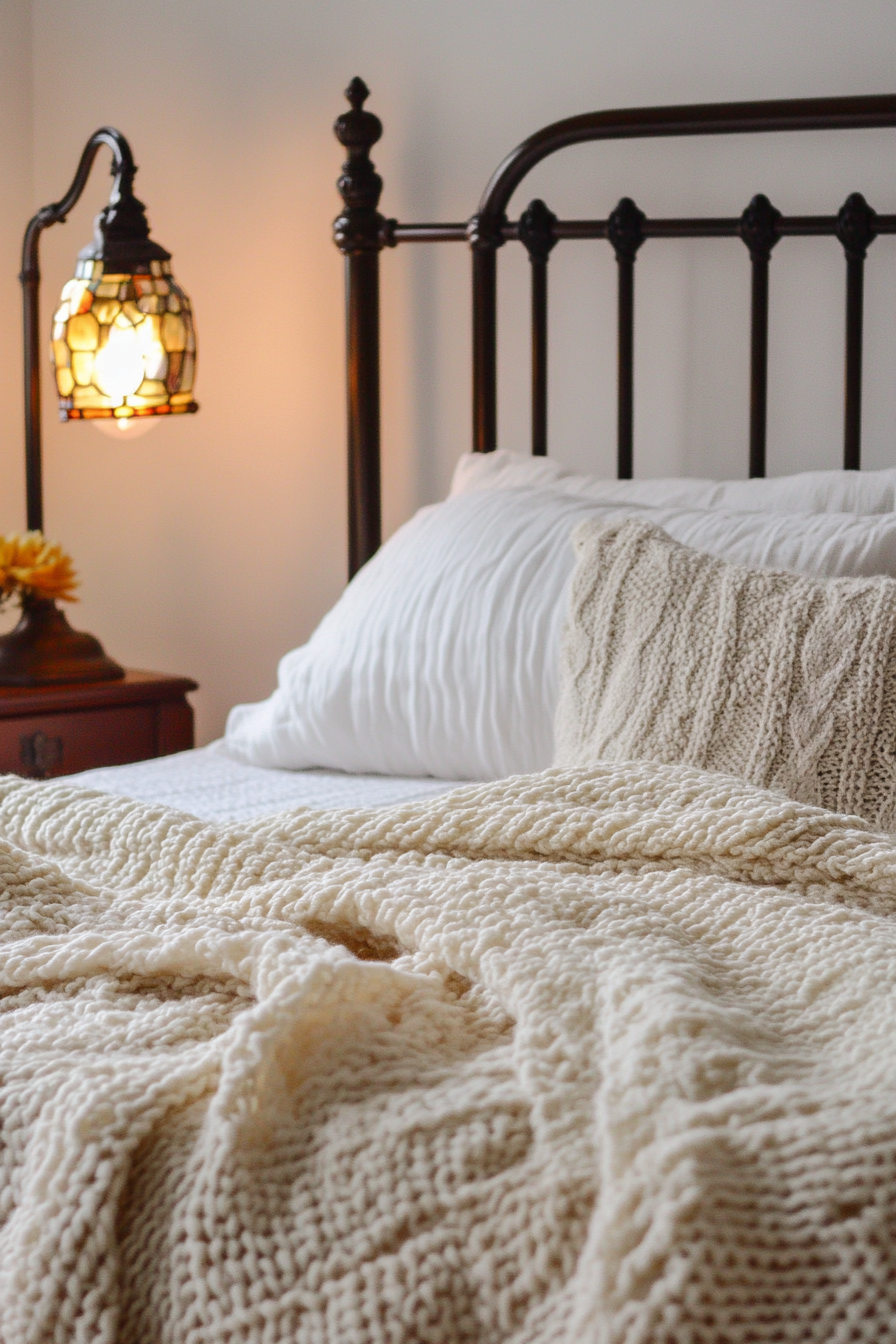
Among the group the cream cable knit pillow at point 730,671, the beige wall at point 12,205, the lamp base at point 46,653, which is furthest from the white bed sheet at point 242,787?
the beige wall at point 12,205

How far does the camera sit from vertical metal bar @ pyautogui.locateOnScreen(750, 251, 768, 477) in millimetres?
1673

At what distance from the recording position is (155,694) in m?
2.04

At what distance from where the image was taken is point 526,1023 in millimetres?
570

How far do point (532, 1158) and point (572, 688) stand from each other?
739 millimetres

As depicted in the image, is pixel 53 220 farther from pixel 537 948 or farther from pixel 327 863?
pixel 537 948

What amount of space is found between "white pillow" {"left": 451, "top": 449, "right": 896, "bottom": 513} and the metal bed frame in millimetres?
92

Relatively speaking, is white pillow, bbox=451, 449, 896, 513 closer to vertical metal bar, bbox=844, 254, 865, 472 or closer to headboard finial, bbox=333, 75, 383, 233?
vertical metal bar, bbox=844, 254, 865, 472

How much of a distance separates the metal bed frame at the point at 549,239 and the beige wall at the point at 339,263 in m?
0.08

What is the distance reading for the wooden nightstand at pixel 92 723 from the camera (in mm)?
1892

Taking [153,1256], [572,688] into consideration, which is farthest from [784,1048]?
[572,688]

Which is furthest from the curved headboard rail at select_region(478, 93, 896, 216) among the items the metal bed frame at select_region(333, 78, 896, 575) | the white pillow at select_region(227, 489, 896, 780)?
the white pillow at select_region(227, 489, 896, 780)

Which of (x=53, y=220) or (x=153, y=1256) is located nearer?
(x=153, y=1256)

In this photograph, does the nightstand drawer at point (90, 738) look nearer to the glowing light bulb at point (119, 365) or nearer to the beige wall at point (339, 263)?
the beige wall at point (339, 263)

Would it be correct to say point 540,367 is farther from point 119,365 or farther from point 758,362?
point 119,365
